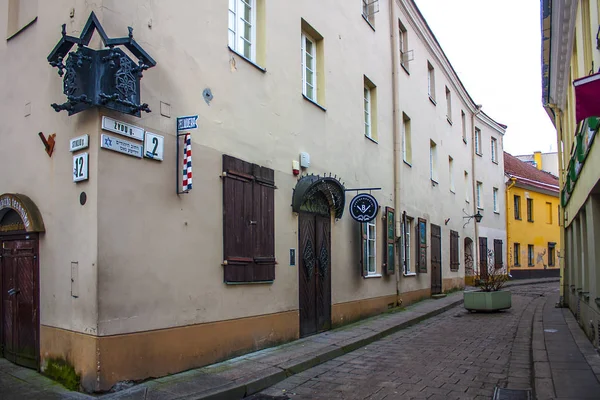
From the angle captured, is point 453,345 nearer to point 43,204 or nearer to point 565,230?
point 43,204

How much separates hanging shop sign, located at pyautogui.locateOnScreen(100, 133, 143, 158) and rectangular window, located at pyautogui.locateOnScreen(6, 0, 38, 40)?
2692mm

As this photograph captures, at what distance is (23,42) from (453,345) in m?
8.36

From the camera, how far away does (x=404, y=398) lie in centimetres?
597

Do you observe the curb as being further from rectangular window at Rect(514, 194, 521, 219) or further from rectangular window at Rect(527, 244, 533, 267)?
rectangular window at Rect(527, 244, 533, 267)

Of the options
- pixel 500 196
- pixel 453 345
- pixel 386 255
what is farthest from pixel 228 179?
pixel 500 196

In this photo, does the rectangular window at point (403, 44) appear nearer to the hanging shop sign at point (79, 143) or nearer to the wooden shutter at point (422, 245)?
the wooden shutter at point (422, 245)

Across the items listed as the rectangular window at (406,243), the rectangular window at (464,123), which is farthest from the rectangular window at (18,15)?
the rectangular window at (464,123)

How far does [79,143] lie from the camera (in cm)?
602

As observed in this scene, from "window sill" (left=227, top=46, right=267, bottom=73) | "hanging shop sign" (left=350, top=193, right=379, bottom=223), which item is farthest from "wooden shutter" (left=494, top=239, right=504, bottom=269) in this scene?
"window sill" (left=227, top=46, right=267, bottom=73)

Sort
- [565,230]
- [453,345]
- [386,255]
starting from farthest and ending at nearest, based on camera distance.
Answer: [565,230] < [386,255] < [453,345]

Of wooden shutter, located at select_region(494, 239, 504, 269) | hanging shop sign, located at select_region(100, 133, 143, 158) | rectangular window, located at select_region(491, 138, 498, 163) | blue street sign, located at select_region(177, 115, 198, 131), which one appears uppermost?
rectangular window, located at select_region(491, 138, 498, 163)

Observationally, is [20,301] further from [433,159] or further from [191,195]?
[433,159]

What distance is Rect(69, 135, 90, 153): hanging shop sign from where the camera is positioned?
5926mm

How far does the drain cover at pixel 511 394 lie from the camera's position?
238 inches
